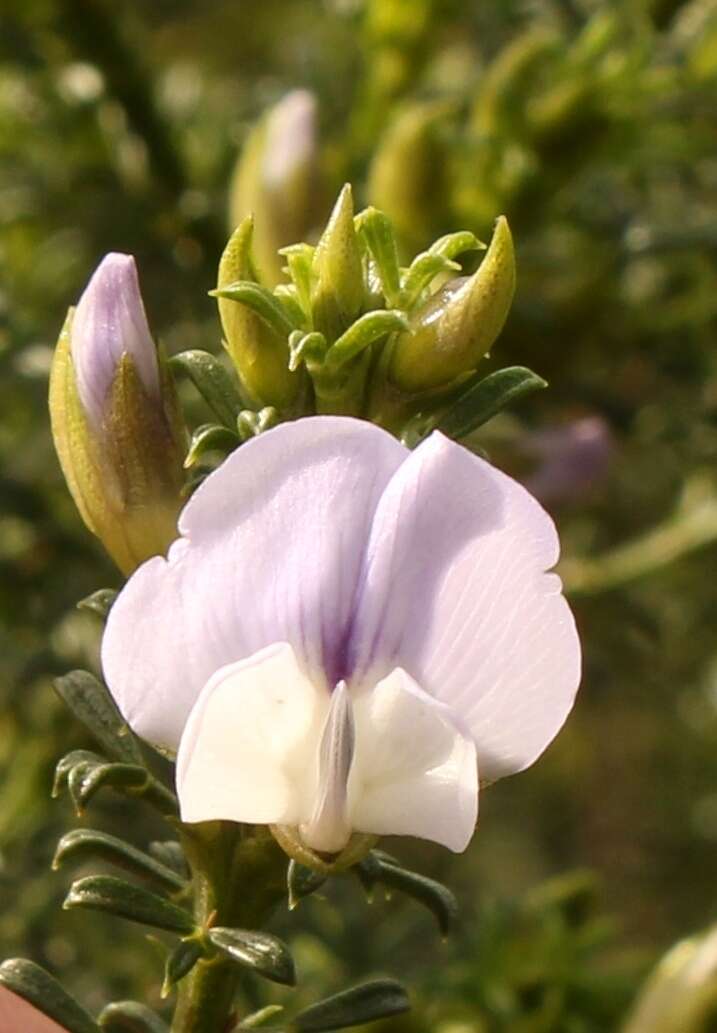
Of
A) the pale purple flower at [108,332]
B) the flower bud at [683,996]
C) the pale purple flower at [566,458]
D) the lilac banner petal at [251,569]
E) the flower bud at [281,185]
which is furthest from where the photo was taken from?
the pale purple flower at [566,458]

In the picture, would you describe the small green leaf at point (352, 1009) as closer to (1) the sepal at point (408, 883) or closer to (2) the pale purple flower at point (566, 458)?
(1) the sepal at point (408, 883)

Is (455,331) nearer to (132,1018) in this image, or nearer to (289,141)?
(132,1018)

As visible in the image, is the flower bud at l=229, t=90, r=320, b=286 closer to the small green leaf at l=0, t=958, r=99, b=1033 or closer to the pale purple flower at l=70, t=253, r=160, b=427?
the pale purple flower at l=70, t=253, r=160, b=427

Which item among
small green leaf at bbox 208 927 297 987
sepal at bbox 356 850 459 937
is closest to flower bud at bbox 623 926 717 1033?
sepal at bbox 356 850 459 937

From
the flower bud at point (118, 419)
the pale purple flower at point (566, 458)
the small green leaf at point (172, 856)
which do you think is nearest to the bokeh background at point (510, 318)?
the pale purple flower at point (566, 458)

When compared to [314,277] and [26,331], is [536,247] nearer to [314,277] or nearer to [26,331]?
[26,331]

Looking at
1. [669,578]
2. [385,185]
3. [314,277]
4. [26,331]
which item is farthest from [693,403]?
[314,277]

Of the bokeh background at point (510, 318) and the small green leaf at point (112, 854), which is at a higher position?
the small green leaf at point (112, 854)
